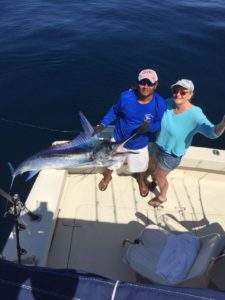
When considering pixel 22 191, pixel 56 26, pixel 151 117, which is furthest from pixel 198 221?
pixel 56 26

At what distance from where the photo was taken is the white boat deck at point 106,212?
12.4 feet

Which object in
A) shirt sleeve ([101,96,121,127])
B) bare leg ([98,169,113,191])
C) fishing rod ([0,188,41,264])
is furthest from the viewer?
bare leg ([98,169,113,191])

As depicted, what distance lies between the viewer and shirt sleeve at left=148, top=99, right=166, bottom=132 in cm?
379

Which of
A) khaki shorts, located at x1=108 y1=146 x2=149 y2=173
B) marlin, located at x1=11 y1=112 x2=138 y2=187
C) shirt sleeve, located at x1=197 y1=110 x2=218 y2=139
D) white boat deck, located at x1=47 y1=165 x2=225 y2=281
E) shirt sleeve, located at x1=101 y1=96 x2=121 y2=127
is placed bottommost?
white boat deck, located at x1=47 y1=165 x2=225 y2=281

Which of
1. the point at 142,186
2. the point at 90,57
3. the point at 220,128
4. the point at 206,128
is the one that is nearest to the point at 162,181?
the point at 142,186

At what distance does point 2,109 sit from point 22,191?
91.4 inches

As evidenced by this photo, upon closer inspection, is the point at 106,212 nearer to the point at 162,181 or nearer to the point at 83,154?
the point at 162,181

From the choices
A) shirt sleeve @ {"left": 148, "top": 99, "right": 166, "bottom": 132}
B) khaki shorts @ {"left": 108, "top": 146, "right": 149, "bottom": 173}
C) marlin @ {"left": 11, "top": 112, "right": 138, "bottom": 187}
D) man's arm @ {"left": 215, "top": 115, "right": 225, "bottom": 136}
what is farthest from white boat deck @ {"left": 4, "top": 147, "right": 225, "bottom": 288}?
man's arm @ {"left": 215, "top": 115, "right": 225, "bottom": 136}

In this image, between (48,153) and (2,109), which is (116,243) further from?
(2,109)

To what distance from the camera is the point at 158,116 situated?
Result: 12.5 ft

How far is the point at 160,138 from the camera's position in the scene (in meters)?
4.00

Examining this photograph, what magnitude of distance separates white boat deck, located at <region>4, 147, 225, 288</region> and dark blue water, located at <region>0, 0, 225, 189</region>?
5.08 feet

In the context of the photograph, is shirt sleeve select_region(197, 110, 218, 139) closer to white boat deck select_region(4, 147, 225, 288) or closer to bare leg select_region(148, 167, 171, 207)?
bare leg select_region(148, 167, 171, 207)

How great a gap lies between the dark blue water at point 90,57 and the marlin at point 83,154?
2254 mm
